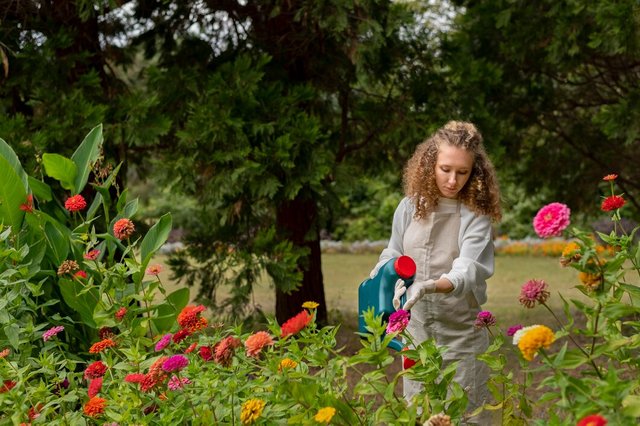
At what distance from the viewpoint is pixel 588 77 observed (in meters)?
7.04

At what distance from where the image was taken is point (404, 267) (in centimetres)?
273

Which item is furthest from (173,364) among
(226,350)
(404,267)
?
(404,267)

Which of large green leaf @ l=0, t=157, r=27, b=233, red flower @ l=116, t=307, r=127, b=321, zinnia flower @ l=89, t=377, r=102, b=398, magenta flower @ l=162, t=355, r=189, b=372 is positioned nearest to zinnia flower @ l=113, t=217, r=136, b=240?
red flower @ l=116, t=307, r=127, b=321

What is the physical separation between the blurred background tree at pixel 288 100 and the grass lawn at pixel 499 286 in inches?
51.0

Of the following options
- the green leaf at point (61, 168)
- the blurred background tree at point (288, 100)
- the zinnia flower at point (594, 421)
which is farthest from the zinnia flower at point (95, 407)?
the blurred background tree at point (288, 100)

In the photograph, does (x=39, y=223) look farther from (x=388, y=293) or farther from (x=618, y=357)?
(x=618, y=357)

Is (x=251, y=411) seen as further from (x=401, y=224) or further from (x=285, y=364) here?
(x=401, y=224)

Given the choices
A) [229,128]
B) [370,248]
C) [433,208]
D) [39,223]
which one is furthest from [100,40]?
[370,248]

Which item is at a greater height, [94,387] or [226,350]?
[226,350]

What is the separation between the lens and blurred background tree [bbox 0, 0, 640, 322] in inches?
204

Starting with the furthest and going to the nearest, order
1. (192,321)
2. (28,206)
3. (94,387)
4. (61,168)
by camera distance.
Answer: (61,168) → (28,206) → (192,321) → (94,387)

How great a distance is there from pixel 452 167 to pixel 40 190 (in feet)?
5.95

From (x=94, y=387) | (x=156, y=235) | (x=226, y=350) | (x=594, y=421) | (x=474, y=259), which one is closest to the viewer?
(x=594, y=421)

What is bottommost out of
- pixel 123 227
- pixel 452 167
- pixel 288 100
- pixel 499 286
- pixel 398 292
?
pixel 499 286
